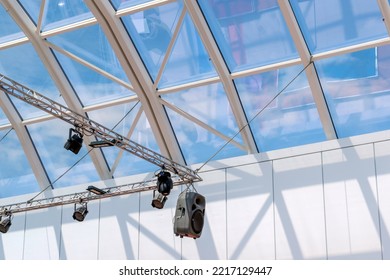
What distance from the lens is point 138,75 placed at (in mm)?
13828

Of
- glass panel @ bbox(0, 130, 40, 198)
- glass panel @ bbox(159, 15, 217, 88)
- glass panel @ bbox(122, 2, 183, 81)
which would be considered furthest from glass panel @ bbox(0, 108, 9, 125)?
glass panel @ bbox(159, 15, 217, 88)

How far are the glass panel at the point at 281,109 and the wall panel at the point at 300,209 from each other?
464 millimetres

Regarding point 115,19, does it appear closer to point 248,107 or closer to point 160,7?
point 160,7

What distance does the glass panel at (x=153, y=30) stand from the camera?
13094 millimetres

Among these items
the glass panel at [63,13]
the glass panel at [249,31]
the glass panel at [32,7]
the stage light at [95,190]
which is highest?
the glass panel at [32,7]

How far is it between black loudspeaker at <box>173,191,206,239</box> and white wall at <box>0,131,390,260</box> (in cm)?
142

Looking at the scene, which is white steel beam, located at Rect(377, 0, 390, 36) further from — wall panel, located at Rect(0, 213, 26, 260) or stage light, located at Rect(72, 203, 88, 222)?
wall panel, located at Rect(0, 213, 26, 260)

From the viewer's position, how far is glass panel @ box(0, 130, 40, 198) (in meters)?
16.4

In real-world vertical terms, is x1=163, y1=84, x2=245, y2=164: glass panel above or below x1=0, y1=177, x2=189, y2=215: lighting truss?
above

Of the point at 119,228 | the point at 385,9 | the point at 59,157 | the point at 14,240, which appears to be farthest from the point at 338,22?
the point at 14,240

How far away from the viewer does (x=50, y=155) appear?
16.1 m

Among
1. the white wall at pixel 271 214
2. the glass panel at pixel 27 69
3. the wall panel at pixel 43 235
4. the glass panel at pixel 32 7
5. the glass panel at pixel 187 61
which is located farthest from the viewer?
the wall panel at pixel 43 235

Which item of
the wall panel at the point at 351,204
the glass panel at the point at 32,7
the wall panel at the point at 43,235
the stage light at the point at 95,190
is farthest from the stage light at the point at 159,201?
the glass panel at the point at 32,7

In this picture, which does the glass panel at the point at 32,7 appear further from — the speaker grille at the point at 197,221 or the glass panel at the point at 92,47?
the speaker grille at the point at 197,221
